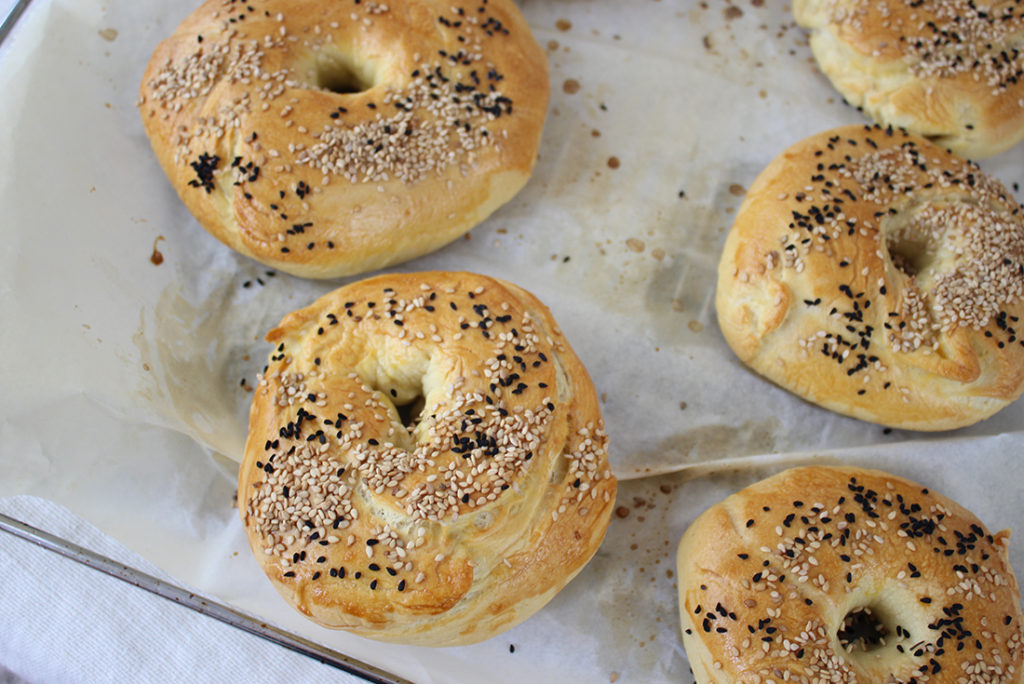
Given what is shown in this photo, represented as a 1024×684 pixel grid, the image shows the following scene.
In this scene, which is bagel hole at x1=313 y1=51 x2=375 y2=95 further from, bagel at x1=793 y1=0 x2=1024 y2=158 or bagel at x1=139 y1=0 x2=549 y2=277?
bagel at x1=793 y1=0 x2=1024 y2=158

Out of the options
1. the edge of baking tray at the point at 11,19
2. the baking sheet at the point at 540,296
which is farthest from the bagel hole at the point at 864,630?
the edge of baking tray at the point at 11,19

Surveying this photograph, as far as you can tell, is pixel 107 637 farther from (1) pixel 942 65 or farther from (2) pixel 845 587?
(1) pixel 942 65

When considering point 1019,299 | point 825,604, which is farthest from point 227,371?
point 1019,299

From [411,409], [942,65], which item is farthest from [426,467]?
[942,65]

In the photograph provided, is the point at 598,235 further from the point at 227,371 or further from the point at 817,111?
the point at 227,371

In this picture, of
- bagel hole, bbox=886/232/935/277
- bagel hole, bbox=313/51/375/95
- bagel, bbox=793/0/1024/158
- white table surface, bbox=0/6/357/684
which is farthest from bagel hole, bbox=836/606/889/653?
bagel hole, bbox=313/51/375/95
